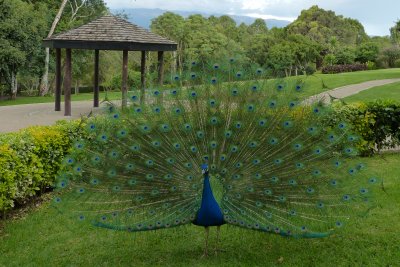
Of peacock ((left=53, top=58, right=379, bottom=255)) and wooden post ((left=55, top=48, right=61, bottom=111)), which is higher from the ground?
peacock ((left=53, top=58, right=379, bottom=255))

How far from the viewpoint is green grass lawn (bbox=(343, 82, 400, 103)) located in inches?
878

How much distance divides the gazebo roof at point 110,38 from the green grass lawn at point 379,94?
9326mm

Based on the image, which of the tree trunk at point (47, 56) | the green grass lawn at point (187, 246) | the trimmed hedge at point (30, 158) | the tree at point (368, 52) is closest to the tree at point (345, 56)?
the tree at point (368, 52)

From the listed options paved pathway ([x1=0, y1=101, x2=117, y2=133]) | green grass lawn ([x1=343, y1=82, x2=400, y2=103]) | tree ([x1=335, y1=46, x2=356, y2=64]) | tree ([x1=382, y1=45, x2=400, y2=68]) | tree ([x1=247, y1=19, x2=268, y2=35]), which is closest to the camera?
paved pathway ([x1=0, y1=101, x2=117, y2=133])

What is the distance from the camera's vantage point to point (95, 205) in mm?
5676

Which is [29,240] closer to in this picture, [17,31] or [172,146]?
[172,146]

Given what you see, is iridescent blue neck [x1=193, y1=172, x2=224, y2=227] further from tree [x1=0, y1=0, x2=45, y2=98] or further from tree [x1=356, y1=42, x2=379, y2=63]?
tree [x1=356, y1=42, x2=379, y2=63]

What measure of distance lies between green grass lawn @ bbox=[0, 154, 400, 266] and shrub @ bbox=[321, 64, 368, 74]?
37.5 metres

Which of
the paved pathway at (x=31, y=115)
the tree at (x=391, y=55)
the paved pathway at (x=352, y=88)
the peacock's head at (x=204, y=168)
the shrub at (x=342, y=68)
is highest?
the peacock's head at (x=204, y=168)

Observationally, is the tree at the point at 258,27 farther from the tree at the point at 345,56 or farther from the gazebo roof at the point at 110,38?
the gazebo roof at the point at 110,38

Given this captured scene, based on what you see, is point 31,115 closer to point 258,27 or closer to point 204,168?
point 204,168

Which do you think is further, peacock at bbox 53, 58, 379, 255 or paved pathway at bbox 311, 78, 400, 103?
paved pathway at bbox 311, 78, 400, 103

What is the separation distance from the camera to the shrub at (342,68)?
143ft

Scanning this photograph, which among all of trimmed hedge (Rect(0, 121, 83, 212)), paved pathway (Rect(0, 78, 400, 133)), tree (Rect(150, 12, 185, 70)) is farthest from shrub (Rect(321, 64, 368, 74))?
trimmed hedge (Rect(0, 121, 83, 212))
